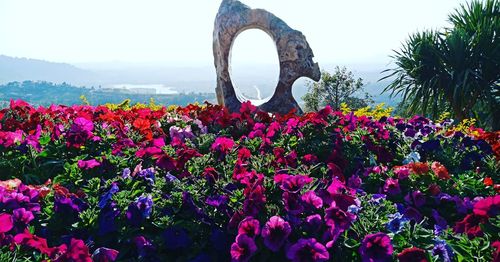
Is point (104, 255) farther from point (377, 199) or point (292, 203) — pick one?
point (377, 199)

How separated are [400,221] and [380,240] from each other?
274 millimetres

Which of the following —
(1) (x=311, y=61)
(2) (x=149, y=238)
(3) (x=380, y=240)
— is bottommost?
(2) (x=149, y=238)

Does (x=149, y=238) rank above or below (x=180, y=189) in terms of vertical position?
below

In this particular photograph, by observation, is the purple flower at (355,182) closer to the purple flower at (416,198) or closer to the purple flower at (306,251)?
the purple flower at (416,198)

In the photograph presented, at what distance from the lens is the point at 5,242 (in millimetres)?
1994

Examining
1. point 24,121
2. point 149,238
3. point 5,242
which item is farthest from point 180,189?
point 24,121

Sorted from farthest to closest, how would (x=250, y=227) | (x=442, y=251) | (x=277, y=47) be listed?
(x=277, y=47) → (x=250, y=227) → (x=442, y=251)

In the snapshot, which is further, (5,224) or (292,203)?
(292,203)

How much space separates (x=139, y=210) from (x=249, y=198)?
0.53 metres

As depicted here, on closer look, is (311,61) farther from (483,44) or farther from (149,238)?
(149,238)

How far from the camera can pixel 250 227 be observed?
204cm

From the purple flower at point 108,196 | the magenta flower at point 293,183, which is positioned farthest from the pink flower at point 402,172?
the purple flower at point 108,196

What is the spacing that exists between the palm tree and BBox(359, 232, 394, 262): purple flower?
941 cm

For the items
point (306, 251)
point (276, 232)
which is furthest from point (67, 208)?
point (306, 251)
